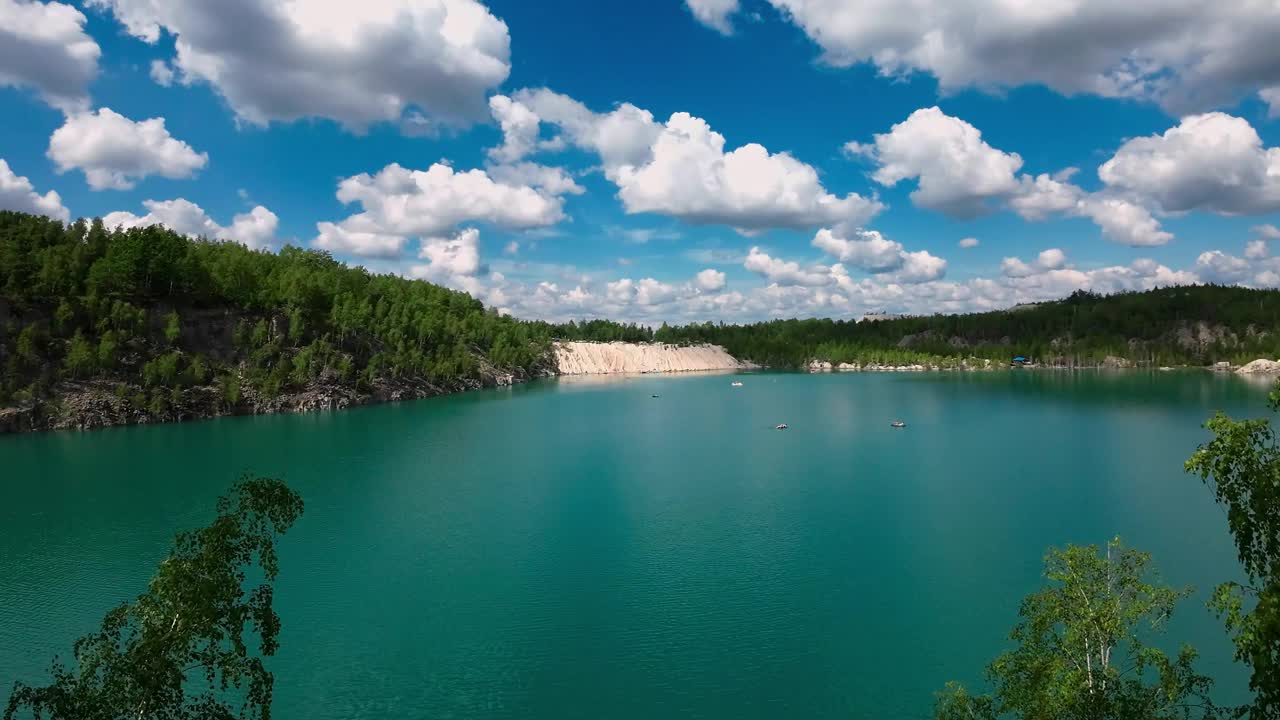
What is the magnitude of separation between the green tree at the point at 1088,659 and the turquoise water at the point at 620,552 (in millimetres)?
7230

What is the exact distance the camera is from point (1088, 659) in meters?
11.8

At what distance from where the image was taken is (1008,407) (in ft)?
319

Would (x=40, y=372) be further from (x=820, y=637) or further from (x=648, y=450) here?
(x=820, y=637)

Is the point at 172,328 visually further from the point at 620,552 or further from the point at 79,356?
the point at 620,552

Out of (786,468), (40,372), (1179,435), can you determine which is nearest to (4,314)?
(40,372)

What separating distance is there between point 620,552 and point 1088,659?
2276 cm

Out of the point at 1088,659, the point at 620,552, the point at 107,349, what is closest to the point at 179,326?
the point at 107,349

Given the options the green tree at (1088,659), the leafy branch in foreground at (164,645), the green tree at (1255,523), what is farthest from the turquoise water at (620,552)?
the green tree at (1255,523)

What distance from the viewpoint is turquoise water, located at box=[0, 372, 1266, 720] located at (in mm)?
20828

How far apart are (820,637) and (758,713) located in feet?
17.2

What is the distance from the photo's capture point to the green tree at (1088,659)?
11094 mm

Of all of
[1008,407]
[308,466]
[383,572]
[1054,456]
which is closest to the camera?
[383,572]

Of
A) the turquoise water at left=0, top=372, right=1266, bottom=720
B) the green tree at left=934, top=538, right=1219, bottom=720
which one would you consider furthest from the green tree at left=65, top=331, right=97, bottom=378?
the green tree at left=934, top=538, right=1219, bottom=720

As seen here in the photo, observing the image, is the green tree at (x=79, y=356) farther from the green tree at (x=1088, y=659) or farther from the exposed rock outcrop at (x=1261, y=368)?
the exposed rock outcrop at (x=1261, y=368)
